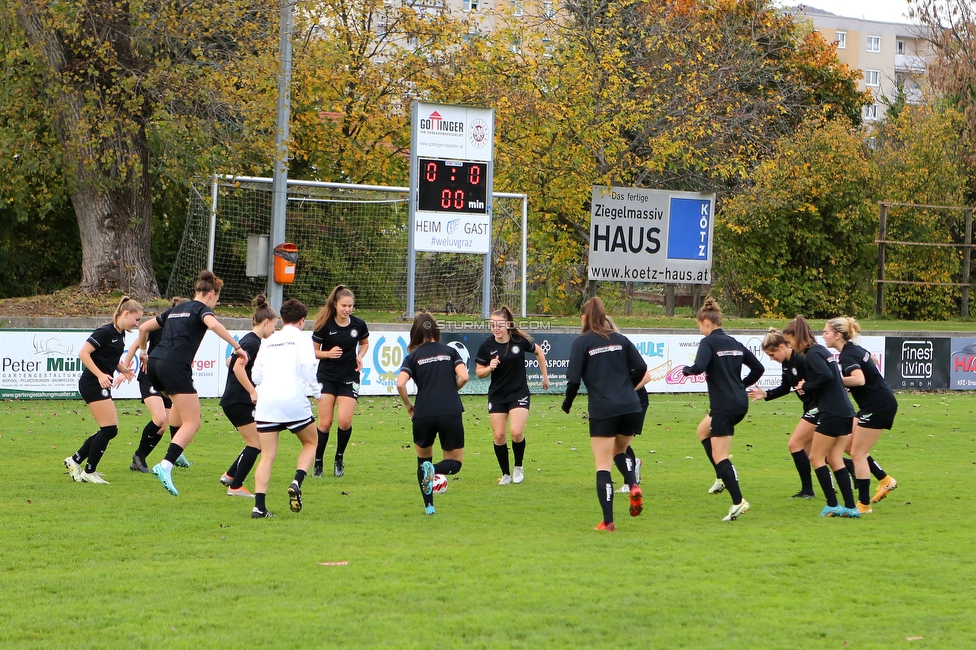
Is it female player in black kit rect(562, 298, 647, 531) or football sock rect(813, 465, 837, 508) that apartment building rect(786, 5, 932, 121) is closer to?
football sock rect(813, 465, 837, 508)

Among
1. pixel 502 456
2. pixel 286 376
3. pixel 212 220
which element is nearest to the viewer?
pixel 286 376

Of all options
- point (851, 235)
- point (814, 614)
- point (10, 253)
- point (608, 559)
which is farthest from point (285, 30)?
point (851, 235)

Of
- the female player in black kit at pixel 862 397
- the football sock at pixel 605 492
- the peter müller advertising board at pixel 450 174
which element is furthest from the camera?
the peter müller advertising board at pixel 450 174

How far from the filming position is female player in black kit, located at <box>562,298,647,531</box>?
888 centimetres

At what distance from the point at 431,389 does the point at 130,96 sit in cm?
1730

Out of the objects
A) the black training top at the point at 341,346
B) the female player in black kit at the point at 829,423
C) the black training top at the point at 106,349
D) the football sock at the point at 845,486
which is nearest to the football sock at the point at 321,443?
the black training top at the point at 341,346

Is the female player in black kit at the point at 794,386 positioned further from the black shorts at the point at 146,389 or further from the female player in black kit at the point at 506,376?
the black shorts at the point at 146,389

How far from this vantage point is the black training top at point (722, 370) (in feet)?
31.1

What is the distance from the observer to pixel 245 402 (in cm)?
1046

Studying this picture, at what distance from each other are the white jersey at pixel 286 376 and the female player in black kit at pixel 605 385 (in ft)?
6.91

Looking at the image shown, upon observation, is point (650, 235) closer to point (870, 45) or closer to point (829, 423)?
point (829, 423)

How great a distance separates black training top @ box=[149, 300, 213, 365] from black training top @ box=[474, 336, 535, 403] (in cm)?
281

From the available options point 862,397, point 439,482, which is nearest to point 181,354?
point 439,482

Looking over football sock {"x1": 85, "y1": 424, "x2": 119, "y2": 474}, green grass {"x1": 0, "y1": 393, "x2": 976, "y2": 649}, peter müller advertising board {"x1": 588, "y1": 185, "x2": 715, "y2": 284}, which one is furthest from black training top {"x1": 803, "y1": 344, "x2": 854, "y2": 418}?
peter müller advertising board {"x1": 588, "y1": 185, "x2": 715, "y2": 284}
